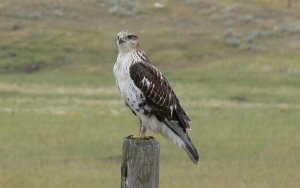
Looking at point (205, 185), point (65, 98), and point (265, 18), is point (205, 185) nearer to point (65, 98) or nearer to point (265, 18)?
point (65, 98)

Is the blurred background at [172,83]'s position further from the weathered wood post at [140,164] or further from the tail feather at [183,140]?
the weathered wood post at [140,164]

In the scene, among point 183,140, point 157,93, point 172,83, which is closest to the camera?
point 183,140

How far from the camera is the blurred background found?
672 inches

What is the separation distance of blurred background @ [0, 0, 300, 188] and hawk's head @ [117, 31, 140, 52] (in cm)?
661

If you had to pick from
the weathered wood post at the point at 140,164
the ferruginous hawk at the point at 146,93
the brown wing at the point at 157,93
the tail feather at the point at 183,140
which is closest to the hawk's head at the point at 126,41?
the ferruginous hawk at the point at 146,93

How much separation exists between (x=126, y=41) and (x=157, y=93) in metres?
0.57

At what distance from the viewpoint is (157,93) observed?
839 centimetres

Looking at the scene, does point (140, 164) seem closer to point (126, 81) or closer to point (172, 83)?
point (126, 81)

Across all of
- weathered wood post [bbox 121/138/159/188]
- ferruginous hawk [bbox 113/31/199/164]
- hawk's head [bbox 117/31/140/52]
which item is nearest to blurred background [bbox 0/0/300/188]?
ferruginous hawk [bbox 113/31/199/164]

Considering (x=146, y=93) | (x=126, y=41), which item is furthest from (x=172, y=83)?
(x=126, y=41)

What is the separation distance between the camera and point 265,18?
69625mm

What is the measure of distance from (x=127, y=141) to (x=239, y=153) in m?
13.0

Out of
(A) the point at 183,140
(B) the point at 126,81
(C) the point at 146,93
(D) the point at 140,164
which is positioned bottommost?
(A) the point at 183,140

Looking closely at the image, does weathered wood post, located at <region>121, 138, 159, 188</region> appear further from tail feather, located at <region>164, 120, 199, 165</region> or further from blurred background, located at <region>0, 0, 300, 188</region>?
blurred background, located at <region>0, 0, 300, 188</region>
